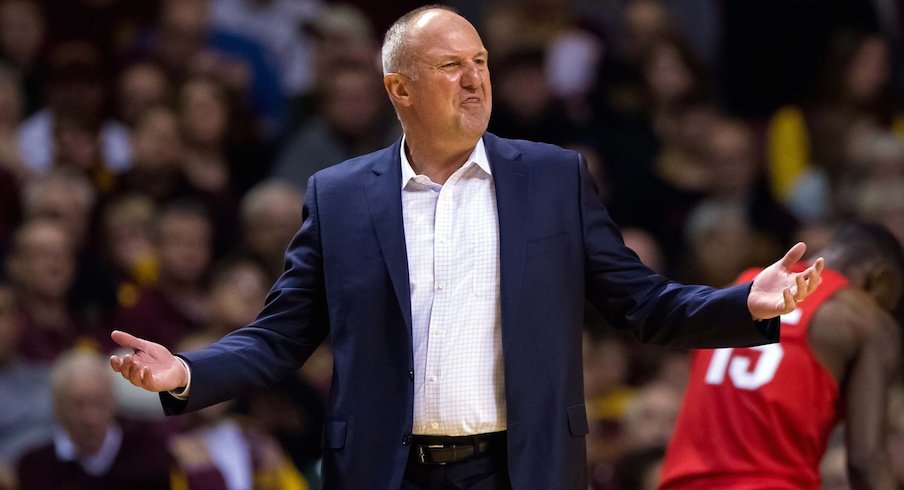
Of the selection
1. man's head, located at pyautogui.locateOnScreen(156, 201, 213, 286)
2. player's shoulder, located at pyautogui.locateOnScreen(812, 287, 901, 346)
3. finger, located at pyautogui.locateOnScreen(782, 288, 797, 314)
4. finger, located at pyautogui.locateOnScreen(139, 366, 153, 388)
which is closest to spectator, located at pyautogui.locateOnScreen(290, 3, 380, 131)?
man's head, located at pyautogui.locateOnScreen(156, 201, 213, 286)

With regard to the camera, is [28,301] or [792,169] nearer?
[28,301]

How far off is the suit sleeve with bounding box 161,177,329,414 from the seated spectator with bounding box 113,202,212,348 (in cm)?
380

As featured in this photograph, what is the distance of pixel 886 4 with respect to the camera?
10.9 m

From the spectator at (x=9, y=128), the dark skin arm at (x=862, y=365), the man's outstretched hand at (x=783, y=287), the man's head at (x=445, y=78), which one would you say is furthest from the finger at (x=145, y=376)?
the spectator at (x=9, y=128)

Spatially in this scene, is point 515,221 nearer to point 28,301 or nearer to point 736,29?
point 28,301

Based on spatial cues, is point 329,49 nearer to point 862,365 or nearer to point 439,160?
point 862,365

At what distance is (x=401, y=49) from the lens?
4055mm

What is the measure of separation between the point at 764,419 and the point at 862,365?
0.34m

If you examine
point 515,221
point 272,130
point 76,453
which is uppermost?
point 515,221

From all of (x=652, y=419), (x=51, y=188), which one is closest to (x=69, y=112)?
(x=51, y=188)

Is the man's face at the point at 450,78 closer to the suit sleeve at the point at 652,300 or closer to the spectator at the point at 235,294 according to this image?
the suit sleeve at the point at 652,300

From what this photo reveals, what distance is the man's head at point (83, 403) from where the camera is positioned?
690 centimetres

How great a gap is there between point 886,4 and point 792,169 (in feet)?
6.55

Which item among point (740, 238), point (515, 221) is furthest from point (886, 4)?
point (515, 221)
